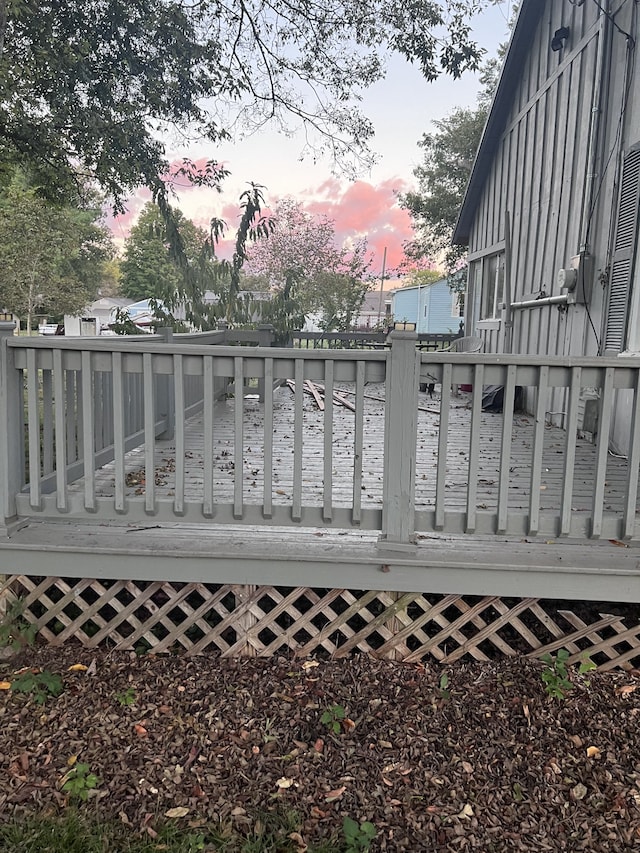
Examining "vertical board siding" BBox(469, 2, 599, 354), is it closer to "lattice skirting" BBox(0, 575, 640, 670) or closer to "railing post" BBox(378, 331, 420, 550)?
"lattice skirting" BBox(0, 575, 640, 670)

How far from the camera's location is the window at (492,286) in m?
9.44

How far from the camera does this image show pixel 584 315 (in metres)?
6.04

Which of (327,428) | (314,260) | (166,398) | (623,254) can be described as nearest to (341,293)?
(314,260)

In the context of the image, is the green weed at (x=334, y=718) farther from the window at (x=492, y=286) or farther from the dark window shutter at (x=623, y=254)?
the window at (x=492, y=286)

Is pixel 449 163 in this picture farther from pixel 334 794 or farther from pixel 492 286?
pixel 334 794

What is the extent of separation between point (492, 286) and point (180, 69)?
17.5 feet

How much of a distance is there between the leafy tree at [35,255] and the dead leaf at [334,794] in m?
22.0

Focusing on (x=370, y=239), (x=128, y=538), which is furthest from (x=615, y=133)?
(x=370, y=239)

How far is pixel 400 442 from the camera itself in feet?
9.40

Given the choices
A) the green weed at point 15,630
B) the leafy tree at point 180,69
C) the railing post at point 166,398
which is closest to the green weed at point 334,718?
the green weed at point 15,630

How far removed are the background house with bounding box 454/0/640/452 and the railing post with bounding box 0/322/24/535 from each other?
14.0 feet

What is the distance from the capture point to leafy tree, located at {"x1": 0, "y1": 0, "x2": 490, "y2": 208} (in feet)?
21.8

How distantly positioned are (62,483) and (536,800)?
7.75ft

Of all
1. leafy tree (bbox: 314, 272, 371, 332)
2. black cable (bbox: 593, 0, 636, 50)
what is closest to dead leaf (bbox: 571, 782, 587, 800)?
black cable (bbox: 593, 0, 636, 50)
